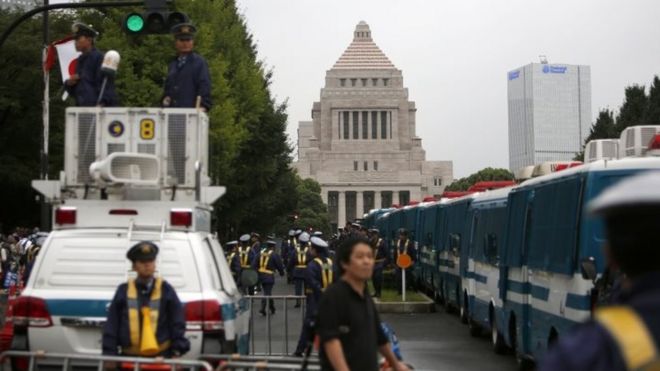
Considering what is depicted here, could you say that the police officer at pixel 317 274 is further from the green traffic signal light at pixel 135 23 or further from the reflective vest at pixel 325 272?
the green traffic signal light at pixel 135 23

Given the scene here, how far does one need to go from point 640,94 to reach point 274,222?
2410 centimetres

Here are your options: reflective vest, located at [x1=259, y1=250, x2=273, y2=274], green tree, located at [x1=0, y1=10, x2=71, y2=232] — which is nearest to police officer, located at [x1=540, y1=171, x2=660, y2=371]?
reflective vest, located at [x1=259, y1=250, x2=273, y2=274]

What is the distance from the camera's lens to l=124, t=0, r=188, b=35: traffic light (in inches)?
638

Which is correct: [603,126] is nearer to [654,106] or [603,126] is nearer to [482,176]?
[654,106]

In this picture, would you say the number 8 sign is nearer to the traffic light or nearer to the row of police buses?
the row of police buses

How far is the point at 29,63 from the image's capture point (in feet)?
162

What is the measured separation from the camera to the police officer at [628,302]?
8.84 ft

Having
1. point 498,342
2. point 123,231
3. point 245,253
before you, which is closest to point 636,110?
point 245,253

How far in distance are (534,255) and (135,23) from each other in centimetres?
644

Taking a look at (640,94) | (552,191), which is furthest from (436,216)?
(640,94)

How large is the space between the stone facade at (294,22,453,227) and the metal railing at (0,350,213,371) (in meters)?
170

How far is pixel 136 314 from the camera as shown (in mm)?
7859

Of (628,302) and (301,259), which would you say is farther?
(301,259)

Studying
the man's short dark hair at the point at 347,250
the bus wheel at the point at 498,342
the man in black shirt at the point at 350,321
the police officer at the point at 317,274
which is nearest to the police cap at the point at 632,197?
the man in black shirt at the point at 350,321
